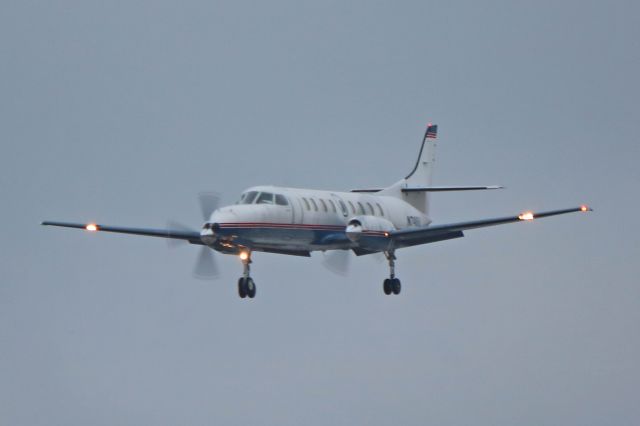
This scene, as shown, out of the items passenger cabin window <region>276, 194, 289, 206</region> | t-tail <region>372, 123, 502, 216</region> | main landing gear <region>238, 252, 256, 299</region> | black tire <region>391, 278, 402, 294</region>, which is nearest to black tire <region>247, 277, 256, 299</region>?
main landing gear <region>238, 252, 256, 299</region>

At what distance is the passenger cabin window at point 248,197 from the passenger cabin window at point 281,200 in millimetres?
826

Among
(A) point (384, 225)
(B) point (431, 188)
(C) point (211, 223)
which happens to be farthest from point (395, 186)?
(C) point (211, 223)

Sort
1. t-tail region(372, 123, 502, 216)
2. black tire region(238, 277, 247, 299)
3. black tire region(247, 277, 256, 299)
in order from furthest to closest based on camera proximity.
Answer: t-tail region(372, 123, 502, 216)
black tire region(247, 277, 256, 299)
black tire region(238, 277, 247, 299)

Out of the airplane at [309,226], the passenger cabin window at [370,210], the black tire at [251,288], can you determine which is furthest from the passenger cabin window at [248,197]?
the passenger cabin window at [370,210]

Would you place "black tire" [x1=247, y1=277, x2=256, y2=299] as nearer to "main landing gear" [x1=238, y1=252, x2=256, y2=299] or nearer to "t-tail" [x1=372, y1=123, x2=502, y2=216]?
"main landing gear" [x1=238, y1=252, x2=256, y2=299]

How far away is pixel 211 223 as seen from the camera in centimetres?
4947

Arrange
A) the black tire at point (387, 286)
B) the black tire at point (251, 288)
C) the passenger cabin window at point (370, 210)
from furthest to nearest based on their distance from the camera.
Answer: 1. the black tire at point (387, 286)
2. the passenger cabin window at point (370, 210)
3. the black tire at point (251, 288)

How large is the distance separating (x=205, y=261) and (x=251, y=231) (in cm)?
302

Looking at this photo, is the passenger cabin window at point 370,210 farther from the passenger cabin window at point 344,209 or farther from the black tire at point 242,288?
the black tire at point 242,288

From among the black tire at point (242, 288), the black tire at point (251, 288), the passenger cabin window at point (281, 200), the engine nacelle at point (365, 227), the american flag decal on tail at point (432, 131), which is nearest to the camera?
the black tire at point (242, 288)

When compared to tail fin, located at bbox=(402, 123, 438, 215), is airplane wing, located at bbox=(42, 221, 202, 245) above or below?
below

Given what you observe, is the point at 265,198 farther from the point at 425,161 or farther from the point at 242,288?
the point at 425,161

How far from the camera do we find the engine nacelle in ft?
180

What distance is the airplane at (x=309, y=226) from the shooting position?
50.2 m
